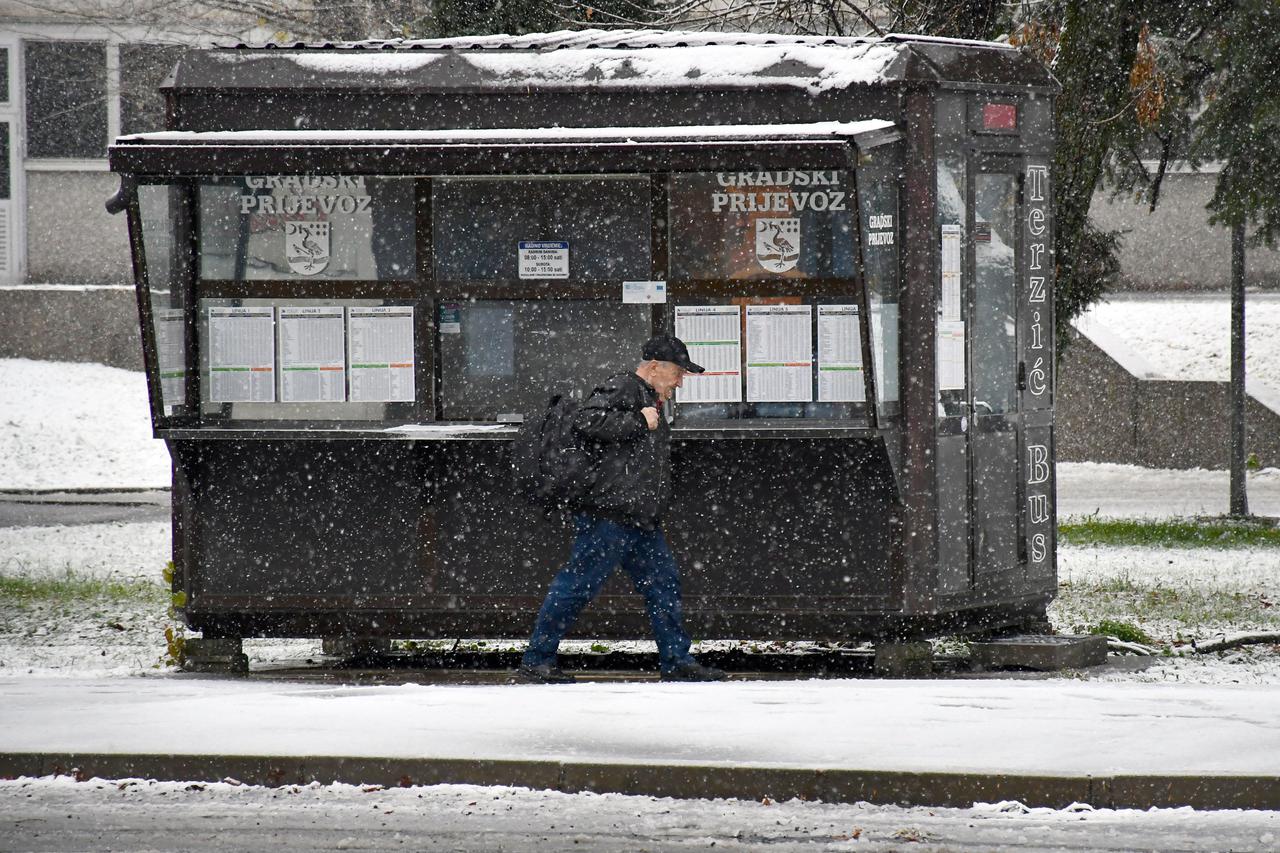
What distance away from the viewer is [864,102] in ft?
32.1

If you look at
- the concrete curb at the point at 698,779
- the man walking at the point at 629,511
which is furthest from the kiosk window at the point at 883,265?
the concrete curb at the point at 698,779

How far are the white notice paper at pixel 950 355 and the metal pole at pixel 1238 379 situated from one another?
29.1ft

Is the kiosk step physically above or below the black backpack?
below

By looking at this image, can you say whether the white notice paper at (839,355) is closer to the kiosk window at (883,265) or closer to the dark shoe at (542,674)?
the kiosk window at (883,265)

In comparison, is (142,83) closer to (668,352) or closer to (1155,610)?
(1155,610)

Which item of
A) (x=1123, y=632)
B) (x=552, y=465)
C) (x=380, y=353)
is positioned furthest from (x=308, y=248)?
(x=1123, y=632)

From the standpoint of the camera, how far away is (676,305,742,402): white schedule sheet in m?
10.1

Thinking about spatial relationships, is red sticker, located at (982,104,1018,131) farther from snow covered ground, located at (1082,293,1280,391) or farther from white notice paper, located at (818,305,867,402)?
snow covered ground, located at (1082,293,1280,391)

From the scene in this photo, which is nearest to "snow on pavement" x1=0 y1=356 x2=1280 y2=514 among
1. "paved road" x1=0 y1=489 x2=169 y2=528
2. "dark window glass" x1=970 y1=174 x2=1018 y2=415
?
"paved road" x1=0 y1=489 x2=169 y2=528

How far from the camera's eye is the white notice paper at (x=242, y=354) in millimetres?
10391

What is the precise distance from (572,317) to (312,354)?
4.20ft

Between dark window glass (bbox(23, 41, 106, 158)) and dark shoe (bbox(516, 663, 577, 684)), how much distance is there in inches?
841

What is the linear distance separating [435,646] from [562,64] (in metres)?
3.43

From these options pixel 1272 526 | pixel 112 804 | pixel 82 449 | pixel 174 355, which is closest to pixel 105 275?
pixel 82 449
